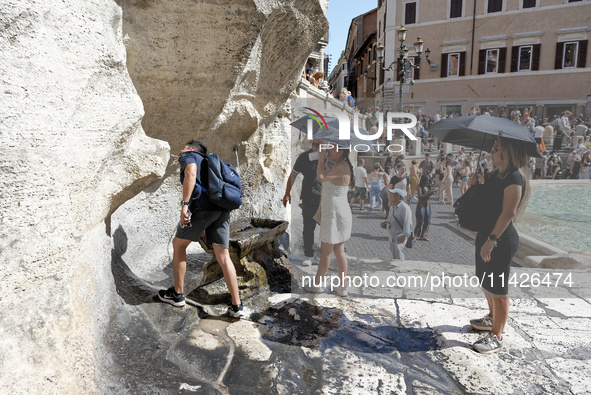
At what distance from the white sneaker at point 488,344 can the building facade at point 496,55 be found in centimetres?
197

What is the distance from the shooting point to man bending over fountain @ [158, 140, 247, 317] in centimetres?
353

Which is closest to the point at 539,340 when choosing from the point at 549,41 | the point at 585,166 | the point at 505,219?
the point at 505,219

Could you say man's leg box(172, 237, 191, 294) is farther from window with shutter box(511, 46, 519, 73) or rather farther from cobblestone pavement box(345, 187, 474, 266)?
window with shutter box(511, 46, 519, 73)

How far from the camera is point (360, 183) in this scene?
15.0 ft

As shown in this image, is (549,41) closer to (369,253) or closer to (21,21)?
(369,253)

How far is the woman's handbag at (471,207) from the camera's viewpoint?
147 inches

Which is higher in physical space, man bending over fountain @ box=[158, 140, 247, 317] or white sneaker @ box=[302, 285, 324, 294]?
man bending over fountain @ box=[158, 140, 247, 317]

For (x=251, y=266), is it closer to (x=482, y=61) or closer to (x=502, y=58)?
(x=482, y=61)

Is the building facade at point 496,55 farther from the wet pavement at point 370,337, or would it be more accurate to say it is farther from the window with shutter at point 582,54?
the wet pavement at point 370,337

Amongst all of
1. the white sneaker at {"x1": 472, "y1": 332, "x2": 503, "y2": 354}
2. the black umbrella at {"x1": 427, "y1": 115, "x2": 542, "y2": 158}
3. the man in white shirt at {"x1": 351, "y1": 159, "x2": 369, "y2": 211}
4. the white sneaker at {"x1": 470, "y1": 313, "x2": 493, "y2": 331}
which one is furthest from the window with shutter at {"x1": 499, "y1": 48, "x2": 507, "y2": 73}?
the white sneaker at {"x1": 472, "y1": 332, "x2": 503, "y2": 354}

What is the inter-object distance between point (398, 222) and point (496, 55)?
204cm

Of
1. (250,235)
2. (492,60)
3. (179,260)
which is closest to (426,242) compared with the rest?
(250,235)

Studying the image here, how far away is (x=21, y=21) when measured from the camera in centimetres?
223

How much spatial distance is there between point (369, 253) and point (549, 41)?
109 inches
